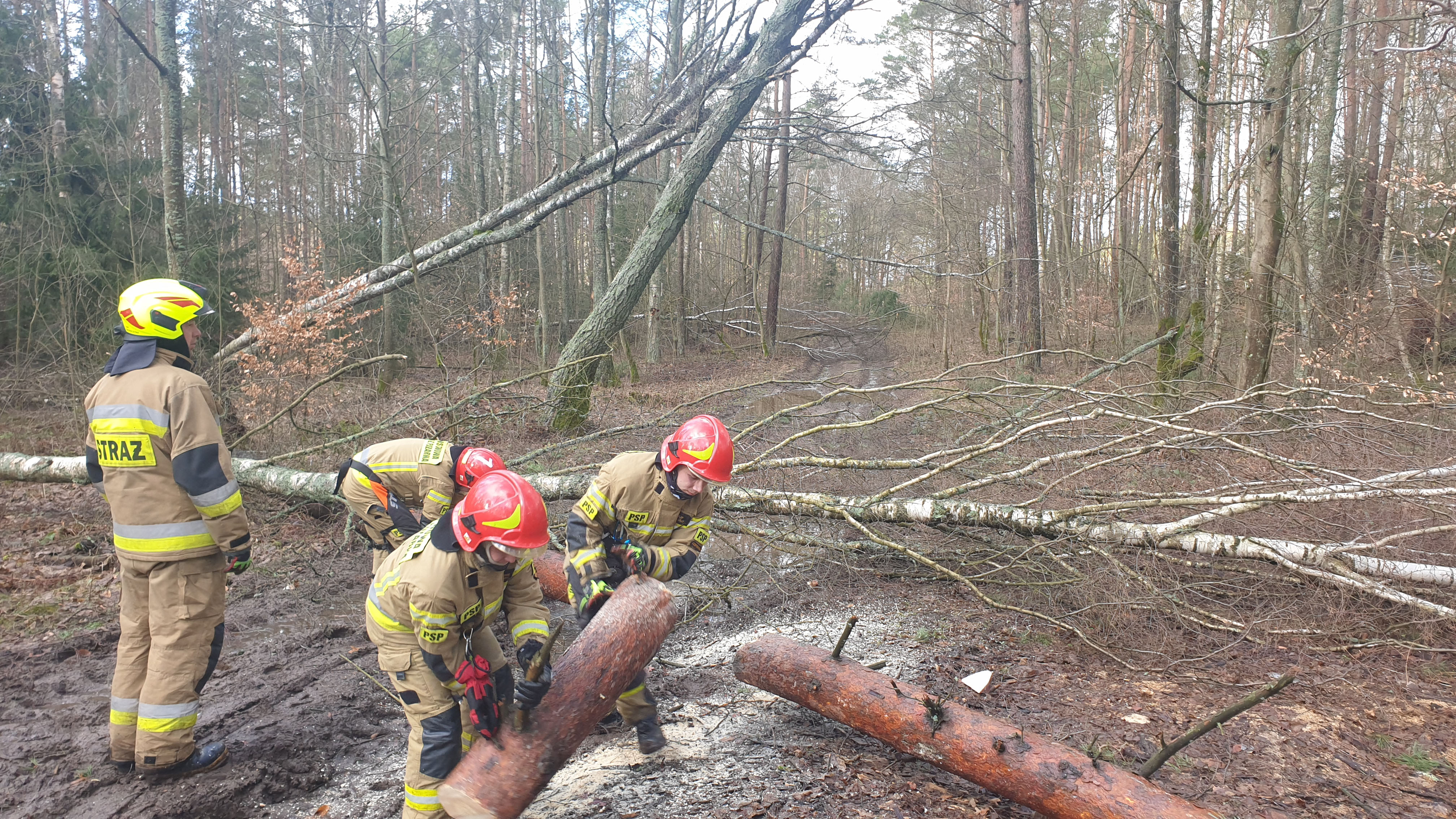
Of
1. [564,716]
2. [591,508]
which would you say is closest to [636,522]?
[591,508]

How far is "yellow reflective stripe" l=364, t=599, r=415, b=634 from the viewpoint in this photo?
2773mm

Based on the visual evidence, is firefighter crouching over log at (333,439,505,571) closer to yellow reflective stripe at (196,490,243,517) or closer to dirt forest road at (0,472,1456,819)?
yellow reflective stripe at (196,490,243,517)

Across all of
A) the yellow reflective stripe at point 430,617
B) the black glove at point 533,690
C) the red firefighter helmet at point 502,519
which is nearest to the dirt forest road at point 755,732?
the black glove at point 533,690

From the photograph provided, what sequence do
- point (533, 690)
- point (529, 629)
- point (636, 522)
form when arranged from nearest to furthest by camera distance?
1. point (533, 690)
2. point (529, 629)
3. point (636, 522)

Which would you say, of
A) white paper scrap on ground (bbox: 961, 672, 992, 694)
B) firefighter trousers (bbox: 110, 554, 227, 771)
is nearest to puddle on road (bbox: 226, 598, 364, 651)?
firefighter trousers (bbox: 110, 554, 227, 771)

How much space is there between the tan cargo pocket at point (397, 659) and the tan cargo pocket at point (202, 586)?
1.15 m

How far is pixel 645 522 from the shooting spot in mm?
3637

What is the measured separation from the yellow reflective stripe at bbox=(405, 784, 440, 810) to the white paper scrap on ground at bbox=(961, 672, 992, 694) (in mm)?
2629

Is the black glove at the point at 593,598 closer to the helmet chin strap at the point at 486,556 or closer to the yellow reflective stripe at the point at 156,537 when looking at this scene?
the helmet chin strap at the point at 486,556

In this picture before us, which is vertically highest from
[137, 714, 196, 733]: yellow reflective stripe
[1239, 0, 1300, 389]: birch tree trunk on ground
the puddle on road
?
[1239, 0, 1300, 389]: birch tree trunk on ground

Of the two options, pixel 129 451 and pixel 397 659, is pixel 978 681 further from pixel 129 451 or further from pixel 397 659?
pixel 129 451

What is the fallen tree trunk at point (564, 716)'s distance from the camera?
8.27 ft

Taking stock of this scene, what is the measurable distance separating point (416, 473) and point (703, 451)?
1.61 m

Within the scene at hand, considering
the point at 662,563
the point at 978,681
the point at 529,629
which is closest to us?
the point at 529,629
